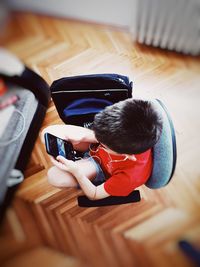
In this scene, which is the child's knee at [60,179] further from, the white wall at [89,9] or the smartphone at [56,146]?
the white wall at [89,9]

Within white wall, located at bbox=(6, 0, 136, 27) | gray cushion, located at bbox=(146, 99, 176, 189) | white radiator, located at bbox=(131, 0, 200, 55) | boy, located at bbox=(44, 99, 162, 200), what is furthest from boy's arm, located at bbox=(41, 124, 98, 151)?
white radiator, located at bbox=(131, 0, 200, 55)

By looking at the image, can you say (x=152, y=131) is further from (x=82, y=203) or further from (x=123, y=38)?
(x=123, y=38)

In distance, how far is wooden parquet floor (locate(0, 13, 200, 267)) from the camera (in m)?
0.75

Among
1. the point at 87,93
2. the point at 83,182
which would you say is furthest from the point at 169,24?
the point at 83,182

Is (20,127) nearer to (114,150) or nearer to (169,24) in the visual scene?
(114,150)

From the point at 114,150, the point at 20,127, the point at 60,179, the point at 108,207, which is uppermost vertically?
the point at 114,150

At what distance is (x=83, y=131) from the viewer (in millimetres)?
851

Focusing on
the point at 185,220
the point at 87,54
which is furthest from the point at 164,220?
the point at 87,54

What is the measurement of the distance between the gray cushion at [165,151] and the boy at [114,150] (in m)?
0.03

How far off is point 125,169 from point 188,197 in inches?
11.1

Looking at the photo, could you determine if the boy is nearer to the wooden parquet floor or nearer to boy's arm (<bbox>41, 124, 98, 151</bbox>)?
boy's arm (<bbox>41, 124, 98, 151</bbox>)

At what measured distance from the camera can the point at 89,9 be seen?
2.87 ft

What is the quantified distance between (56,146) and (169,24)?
74 cm

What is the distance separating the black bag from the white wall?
205 millimetres
